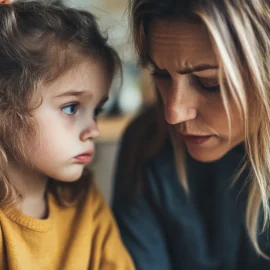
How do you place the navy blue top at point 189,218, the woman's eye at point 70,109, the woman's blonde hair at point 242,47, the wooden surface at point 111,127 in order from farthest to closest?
the wooden surface at point 111,127
the navy blue top at point 189,218
the woman's eye at point 70,109
the woman's blonde hair at point 242,47

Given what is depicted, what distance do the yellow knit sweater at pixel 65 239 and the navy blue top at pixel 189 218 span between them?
66mm

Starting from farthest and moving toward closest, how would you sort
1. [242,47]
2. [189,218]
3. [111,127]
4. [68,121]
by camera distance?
[111,127], [189,218], [68,121], [242,47]

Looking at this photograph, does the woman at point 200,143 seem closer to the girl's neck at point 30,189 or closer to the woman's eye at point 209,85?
the woman's eye at point 209,85

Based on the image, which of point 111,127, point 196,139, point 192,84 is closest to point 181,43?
point 192,84

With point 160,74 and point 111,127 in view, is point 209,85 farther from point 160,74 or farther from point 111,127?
point 111,127

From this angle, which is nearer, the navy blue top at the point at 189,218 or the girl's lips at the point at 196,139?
the girl's lips at the point at 196,139

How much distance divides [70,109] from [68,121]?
22 millimetres

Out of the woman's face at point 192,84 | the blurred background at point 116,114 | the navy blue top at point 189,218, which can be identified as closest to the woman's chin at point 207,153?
the woman's face at point 192,84

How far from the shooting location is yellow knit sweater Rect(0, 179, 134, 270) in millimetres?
814

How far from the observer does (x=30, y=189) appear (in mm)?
884

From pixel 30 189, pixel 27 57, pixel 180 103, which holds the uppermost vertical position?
pixel 27 57

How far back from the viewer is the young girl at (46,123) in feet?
2.64

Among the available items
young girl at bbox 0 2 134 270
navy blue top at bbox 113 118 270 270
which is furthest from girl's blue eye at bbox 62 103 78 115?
navy blue top at bbox 113 118 270 270

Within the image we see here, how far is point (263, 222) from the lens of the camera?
0.97 metres
